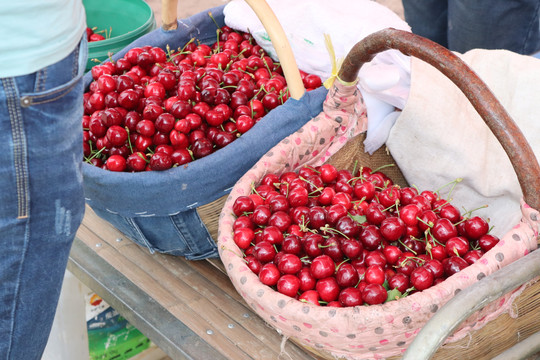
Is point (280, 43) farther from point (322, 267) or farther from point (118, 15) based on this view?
point (118, 15)

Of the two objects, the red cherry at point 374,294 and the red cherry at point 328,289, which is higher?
the red cherry at point 374,294

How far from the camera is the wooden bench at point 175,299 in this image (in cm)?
113

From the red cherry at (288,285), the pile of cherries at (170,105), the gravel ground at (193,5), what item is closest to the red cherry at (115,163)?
the pile of cherries at (170,105)

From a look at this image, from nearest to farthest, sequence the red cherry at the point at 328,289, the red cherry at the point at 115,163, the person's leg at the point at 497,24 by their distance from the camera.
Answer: the red cherry at the point at 328,289 → the red cherry at the point at 115,163 → the person's leg at the point at 497,24

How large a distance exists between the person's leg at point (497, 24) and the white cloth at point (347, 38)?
1.97 ft

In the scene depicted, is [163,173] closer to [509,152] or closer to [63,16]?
[63,16]

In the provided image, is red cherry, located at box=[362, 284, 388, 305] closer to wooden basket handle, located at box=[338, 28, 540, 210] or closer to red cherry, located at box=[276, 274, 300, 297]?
red cherry, located at box=[276, 274, 300, 297]

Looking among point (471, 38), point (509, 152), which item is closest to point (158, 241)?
point (509, 152)

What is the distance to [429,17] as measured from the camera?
236 cm

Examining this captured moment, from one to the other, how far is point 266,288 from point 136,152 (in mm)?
468

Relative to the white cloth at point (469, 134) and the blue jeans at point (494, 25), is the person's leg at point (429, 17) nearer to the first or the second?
the blue jeans at point (494, 25)

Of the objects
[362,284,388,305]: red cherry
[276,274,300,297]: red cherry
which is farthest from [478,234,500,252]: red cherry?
[276,274,300,297]: red cherry

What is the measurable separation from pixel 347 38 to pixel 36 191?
94 centimetres

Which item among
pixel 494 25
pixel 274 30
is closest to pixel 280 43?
pixel 274 30
